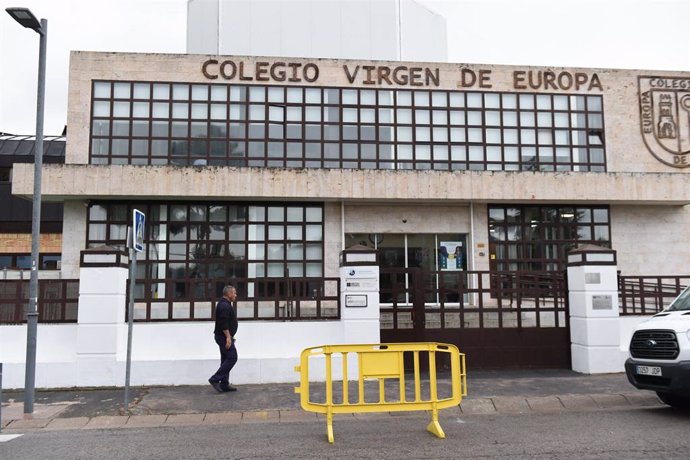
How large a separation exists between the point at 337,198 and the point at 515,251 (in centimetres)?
613

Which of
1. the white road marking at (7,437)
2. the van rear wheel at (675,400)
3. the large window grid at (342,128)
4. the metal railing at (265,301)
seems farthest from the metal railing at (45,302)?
the van rear wheel at (675,400)

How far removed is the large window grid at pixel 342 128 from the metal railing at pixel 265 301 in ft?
25.8

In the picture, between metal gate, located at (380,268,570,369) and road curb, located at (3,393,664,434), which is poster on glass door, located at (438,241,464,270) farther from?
road curb, located at (3,393,664,434)

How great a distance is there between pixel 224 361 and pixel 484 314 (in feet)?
17.0

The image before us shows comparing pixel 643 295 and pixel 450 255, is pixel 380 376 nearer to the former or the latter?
pixel 643 295

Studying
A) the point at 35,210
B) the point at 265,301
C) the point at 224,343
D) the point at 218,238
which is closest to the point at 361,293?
Answer: the point at 265,301

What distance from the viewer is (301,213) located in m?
18.0

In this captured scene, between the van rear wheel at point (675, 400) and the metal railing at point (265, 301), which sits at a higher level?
the metal railing at point (265, 301)

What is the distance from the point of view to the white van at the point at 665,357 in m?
7.29

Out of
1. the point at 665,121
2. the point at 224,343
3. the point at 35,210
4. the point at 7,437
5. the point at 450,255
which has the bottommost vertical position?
the point at 7,437

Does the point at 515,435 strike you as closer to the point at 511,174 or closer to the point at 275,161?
the point at 511,174

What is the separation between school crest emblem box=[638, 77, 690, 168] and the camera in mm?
19109

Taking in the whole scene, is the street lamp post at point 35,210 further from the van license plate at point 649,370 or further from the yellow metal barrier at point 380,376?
the van license plate at point 649,370

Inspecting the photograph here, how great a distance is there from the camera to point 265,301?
10.8m
